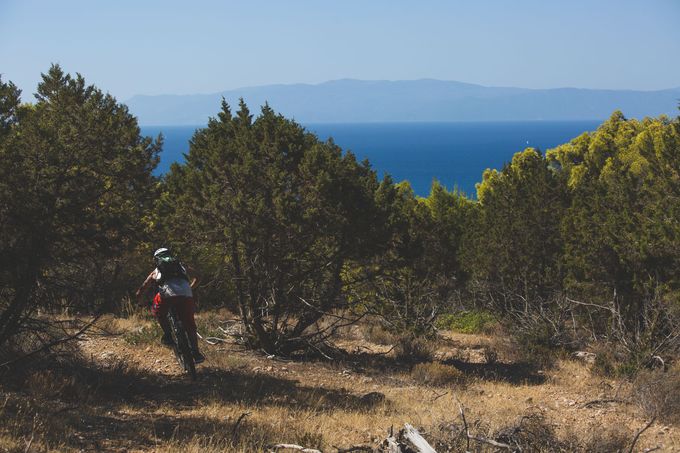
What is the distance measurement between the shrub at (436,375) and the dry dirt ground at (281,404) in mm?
41

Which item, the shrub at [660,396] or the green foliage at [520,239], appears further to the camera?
the green foliage at [520,239]

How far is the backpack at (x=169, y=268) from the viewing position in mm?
8641

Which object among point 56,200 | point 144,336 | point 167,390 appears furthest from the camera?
point 144,336

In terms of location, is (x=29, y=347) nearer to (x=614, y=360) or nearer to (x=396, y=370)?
(x=396, y=370)

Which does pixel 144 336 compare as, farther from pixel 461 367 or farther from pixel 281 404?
pixel 461 367

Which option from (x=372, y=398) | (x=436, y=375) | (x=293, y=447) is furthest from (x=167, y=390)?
(x=436, y=375)

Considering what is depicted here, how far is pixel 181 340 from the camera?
8812 millimetres

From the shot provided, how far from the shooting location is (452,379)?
45.8 feet

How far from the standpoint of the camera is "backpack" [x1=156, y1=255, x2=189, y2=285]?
28.3 feet

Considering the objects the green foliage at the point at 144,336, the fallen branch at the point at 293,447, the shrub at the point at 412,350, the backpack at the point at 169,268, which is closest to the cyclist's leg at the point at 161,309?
the backpack at the point at 169,268

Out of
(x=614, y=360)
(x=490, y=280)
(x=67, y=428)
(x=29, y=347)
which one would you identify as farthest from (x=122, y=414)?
(x=490, y=280)

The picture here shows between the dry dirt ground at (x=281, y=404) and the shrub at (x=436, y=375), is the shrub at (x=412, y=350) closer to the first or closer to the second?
the dry dirt ground at (x=281, y=404)

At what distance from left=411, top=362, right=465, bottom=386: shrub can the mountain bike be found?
19.2 feet

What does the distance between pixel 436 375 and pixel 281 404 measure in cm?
523
